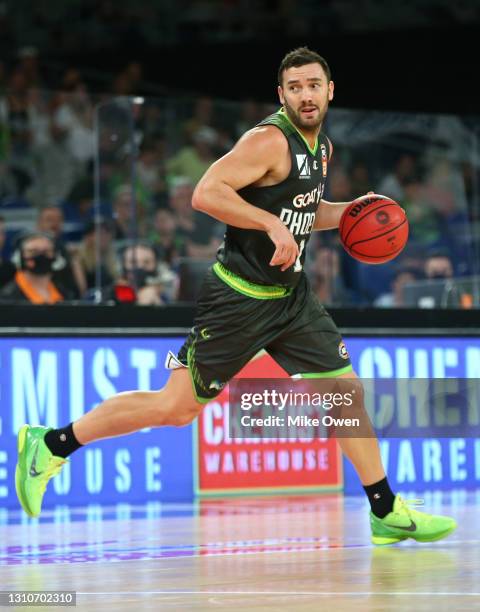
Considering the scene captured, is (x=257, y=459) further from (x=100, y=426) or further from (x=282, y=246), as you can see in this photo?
(x=282, y=246)

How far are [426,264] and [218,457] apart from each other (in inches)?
103

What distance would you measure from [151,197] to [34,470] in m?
4.07

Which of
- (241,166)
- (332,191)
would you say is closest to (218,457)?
(332,191)

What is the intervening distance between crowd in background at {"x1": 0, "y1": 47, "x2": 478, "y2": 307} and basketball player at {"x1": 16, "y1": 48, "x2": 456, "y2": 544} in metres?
3.53

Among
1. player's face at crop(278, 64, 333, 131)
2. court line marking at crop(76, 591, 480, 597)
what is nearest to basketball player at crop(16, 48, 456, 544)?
player's face at crop(278, 64, 333, 131)

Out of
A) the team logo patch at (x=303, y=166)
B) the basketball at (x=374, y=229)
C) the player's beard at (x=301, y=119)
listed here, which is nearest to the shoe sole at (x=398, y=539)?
the basketball at (x=374, y=229)

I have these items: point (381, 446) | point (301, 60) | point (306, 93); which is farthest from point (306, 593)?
point (381, 446)

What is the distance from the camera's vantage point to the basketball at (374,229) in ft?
22.0

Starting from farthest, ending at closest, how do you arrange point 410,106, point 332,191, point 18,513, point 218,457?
point 410,106 < point 332,191 < point 218,457 < point 18,513

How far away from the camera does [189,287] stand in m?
10.3

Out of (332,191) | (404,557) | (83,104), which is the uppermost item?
(83,104)

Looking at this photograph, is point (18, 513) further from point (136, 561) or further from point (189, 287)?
point (136, 561)

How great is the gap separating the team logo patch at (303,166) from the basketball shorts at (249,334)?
57cm

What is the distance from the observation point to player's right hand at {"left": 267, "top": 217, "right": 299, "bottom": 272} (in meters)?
5.85
